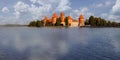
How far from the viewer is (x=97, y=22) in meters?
197

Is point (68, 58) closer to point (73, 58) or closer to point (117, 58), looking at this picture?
point (73, 58)

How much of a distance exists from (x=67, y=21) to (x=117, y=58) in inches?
7105

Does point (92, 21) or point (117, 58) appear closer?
point (117, 58)

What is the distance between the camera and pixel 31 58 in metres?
19.7

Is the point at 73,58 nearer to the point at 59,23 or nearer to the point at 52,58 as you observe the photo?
the point at 52,58

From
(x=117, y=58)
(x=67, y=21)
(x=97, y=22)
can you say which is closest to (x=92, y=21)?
(x=97, y=22)

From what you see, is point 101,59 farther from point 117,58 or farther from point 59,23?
point 59,23

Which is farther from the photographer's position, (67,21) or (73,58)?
(67,21)

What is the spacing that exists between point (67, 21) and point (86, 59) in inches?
7122

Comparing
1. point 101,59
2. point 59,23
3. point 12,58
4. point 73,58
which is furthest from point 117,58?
point 59,23

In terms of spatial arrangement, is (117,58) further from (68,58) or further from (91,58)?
(68,58)

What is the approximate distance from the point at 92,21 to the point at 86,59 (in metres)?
179

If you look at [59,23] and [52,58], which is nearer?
[52,58]

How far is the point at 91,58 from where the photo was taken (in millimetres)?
19828
